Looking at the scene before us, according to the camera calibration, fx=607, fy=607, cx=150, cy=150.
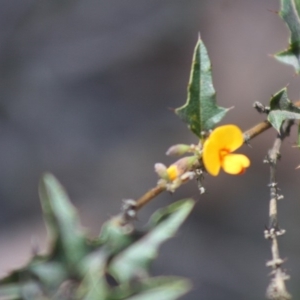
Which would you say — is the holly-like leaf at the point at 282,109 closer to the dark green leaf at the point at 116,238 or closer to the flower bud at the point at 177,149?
the flower bud at the point at 177,149

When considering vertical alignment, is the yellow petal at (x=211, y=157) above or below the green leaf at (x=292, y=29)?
below

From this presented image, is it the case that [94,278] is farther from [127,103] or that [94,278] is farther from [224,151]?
[127,103]

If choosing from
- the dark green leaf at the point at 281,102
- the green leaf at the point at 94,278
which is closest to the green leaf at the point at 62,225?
the green leaf at the point at 94,278

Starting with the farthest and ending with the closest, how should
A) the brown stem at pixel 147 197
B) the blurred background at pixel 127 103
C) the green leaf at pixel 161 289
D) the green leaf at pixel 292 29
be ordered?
1. the blurred background at pixel 127 103
2. the green leaf at pixel 292 29
3. the brown stem at pixel 147 197
4. the green leaf at pixel 161 289

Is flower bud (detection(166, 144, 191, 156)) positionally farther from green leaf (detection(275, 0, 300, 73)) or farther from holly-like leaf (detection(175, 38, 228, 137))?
green leaf (detection(275, 0, 300, 73))

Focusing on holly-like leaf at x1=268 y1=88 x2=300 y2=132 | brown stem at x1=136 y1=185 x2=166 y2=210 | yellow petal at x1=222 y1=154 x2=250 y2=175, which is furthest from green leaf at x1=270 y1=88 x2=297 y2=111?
brown stem at x1=136 y1=185 x2=166 y2=210

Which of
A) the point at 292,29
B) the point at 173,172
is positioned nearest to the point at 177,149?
the point at 173,172

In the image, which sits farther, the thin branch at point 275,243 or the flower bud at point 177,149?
the flower bud at point 177,149
